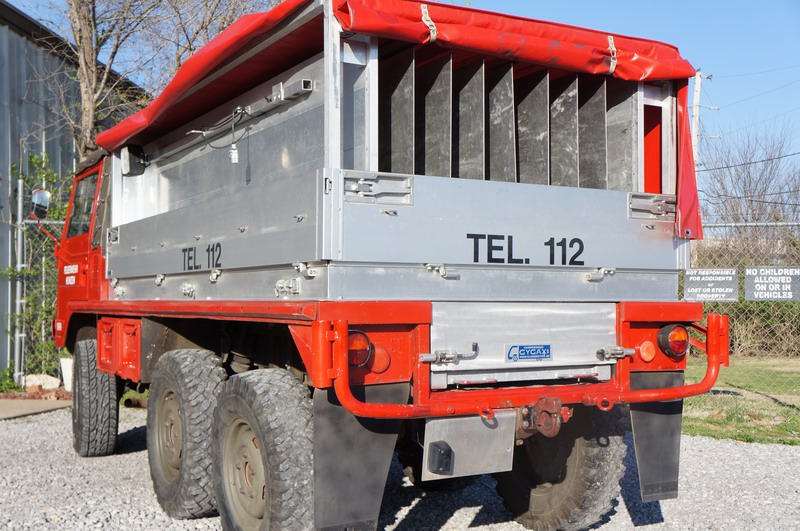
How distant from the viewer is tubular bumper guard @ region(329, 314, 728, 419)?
360cm

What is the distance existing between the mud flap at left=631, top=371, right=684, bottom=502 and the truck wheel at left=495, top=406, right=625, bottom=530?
20 cm

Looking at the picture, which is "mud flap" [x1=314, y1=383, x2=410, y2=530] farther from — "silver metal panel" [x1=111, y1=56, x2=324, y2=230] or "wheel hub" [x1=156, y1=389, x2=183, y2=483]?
"wheel hub" [x1=156, y1=389, x2=183, y2=483]

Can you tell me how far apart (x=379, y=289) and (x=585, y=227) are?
51.5 inches

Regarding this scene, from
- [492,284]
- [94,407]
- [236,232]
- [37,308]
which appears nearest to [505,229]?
[492,284]

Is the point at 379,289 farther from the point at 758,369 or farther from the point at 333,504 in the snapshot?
the point at 758,369

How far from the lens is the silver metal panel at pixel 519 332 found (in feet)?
13.4

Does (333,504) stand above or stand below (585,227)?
below

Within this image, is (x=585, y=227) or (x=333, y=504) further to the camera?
(x=585, y=227)

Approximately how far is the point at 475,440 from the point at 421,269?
87 cm

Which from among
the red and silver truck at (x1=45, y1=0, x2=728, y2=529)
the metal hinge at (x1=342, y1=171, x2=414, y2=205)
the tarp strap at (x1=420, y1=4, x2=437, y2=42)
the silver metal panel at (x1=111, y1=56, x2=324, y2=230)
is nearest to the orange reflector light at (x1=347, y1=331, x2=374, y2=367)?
the red and silver truck at (x1=45, y1=0, x2=728, y2=529)

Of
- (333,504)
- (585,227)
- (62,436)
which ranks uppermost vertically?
(585,227)

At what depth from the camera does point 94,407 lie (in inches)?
284

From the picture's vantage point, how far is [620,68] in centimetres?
466

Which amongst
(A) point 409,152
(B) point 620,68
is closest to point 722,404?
(B) point 620,68
